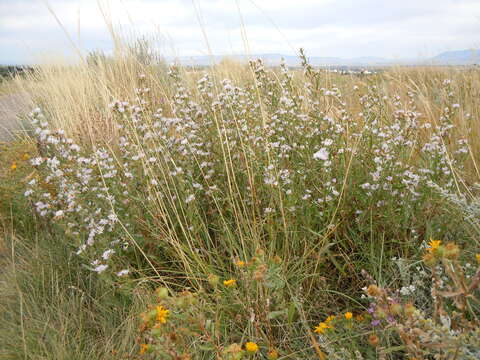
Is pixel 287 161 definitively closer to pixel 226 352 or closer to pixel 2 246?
pixel 226 352

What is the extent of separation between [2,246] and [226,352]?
2.49 m

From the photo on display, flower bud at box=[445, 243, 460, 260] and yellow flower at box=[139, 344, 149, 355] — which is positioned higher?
flower bud at box=[445, 243, 460, 260]

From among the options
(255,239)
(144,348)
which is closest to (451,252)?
(144,348)

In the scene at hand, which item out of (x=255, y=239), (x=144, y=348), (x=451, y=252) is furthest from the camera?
(x=255, y=239)

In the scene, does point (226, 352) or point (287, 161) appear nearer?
point (226, 352)

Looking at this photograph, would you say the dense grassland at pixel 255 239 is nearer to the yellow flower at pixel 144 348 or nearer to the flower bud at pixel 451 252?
the yellow flower at pixel 144 348

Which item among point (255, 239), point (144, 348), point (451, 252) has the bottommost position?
point (144, 348)

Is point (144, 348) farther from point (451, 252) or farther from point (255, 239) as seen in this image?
point (451, 252)

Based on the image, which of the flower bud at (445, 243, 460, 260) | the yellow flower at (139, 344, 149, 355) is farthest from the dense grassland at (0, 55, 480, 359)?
the flower bud at (445, 243, 460, 260)

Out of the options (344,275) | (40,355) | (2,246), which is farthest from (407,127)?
(2,246)

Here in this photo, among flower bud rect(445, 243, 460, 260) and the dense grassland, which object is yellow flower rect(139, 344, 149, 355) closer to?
the dense grassland

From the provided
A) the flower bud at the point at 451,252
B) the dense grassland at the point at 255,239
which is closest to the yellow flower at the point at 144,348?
the dense grassland at the point at 255,239

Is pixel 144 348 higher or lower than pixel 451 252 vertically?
lower

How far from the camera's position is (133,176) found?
2.54m
